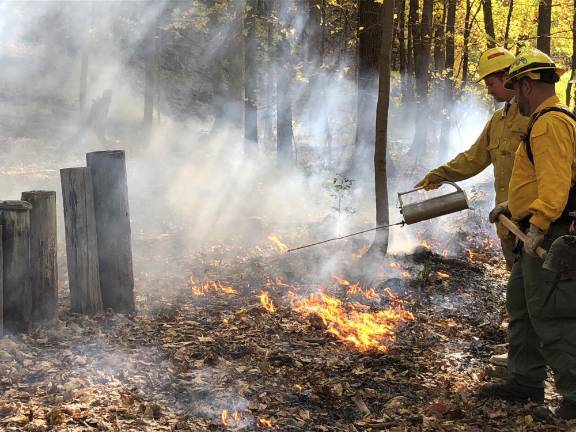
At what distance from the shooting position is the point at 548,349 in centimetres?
420

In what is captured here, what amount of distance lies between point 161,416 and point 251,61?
561 inches

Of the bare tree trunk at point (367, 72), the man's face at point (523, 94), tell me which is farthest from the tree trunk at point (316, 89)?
the man's face at point (523, 94)

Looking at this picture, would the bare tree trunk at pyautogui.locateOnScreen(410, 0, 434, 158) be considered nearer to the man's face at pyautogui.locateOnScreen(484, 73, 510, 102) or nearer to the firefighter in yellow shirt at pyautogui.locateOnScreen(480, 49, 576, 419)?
the man's face at pyautogui.locateOnScreen(484, 73, 510, 102)

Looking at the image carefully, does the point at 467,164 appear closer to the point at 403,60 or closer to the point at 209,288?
the point at 209,288

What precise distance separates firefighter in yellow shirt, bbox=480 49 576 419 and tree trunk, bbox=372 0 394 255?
358cm

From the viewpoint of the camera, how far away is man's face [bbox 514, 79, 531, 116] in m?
4.36

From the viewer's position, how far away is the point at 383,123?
8.05 metres

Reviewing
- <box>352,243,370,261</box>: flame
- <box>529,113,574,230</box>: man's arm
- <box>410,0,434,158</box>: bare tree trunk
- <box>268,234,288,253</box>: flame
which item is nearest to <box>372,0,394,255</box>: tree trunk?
<box>352,243,370,261</box>: flame

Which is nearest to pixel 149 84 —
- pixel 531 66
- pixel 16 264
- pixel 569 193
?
pixel 16 264

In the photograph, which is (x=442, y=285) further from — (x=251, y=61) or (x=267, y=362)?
(x=251, y=61)

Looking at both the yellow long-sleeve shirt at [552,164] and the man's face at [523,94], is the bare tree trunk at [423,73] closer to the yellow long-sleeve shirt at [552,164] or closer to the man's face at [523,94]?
the man's face at [523,94]

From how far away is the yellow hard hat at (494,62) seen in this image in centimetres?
518

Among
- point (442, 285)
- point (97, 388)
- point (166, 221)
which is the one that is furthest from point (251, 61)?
point (97, 388)

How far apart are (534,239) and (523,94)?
1121mm
